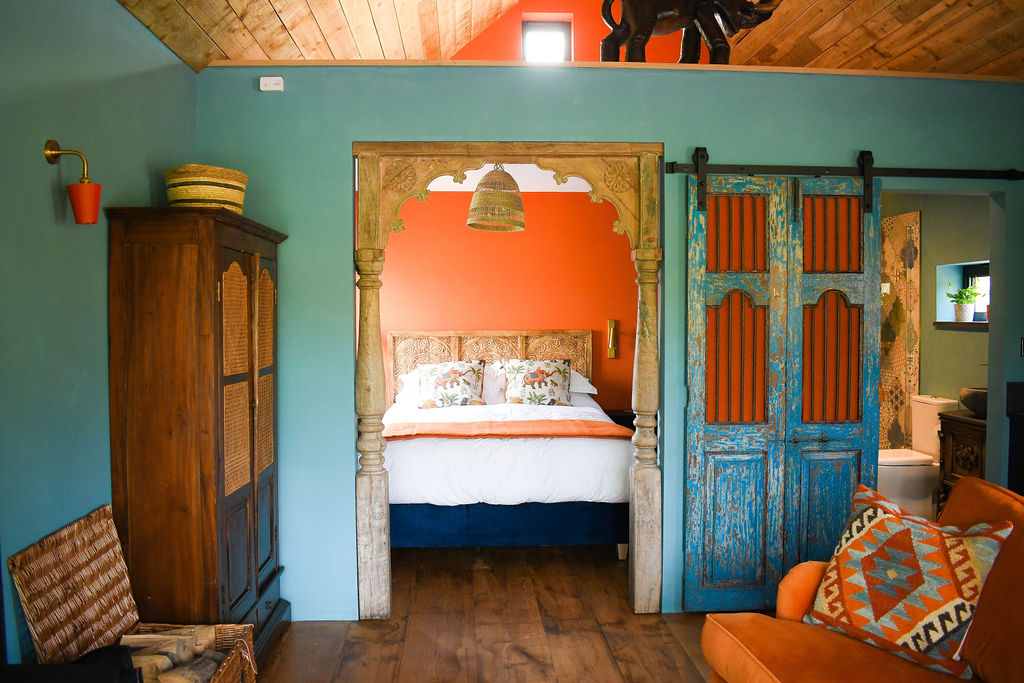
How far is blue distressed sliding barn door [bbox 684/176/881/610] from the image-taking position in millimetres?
3232

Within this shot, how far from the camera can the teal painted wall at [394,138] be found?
3.18m

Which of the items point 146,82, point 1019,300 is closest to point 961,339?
point 1019,300

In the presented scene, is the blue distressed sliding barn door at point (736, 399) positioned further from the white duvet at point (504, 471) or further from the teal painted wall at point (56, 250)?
the teal painted wall at point (56, 250)

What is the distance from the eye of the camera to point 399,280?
614cm

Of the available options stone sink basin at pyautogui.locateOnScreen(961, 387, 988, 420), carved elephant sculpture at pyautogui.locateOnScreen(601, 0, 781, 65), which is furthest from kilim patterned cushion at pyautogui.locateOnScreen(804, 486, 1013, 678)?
carved elephant sculpture at pyautogui.locateOnScreen(601, 0, 781, 65)

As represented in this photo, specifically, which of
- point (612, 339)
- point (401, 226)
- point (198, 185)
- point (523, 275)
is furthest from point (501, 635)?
point (523, 275)

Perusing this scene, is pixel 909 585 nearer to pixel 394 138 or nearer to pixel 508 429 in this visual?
pixel 508 429

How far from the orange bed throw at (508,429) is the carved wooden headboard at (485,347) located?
187 centimetres

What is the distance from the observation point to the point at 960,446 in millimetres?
3990

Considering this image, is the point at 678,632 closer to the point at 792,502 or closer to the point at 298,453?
the point at 792,502

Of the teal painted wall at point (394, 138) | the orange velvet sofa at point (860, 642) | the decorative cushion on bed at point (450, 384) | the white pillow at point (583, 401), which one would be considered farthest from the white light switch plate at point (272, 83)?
the white pillow at point (583, 401)

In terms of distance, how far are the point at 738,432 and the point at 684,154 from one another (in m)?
1.44

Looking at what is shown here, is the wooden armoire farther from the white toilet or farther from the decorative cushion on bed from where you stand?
the white toilet

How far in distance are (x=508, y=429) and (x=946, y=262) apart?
3.52 metres
